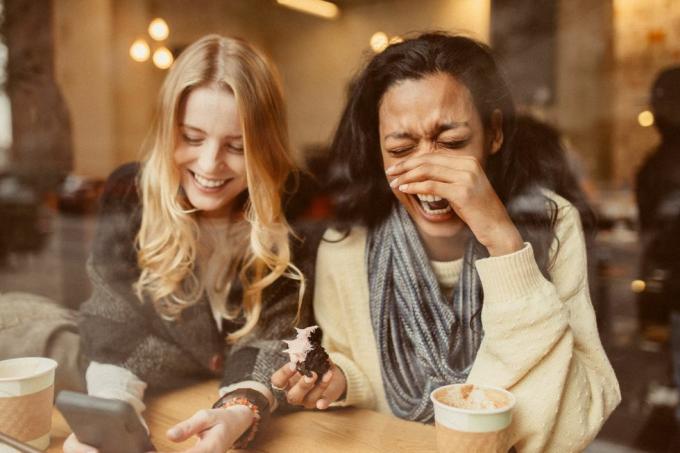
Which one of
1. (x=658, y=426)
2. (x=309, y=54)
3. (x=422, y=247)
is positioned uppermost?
(x=309, y=54)

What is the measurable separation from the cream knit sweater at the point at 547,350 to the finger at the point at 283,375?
0.61ft

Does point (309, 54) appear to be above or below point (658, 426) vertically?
above

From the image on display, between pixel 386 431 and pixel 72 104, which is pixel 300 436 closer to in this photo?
pixel 386 431

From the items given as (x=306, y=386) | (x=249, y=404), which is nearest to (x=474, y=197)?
(x=306, y=386)

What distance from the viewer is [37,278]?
2.11 m

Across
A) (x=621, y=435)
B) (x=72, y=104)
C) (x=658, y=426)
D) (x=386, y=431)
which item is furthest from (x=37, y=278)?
(x=658, y=426)

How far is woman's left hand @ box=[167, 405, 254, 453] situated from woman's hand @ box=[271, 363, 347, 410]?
0.33 feet

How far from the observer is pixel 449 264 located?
1.51 meters

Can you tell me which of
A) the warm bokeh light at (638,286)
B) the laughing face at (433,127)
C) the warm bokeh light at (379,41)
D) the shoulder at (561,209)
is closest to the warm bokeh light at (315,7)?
the warm bokeh light at (379,41)

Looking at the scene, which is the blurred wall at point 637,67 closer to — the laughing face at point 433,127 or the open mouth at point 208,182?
the laughing face at point 433,127

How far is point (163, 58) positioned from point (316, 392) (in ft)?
3.12

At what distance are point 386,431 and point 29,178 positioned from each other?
57.1 inches

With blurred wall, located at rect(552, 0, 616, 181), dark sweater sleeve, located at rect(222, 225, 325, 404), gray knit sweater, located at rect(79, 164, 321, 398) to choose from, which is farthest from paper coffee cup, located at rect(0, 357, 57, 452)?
blurred wall, located at rect(552, 0, 616, 181)

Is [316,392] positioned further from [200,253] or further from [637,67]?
[637,67]
